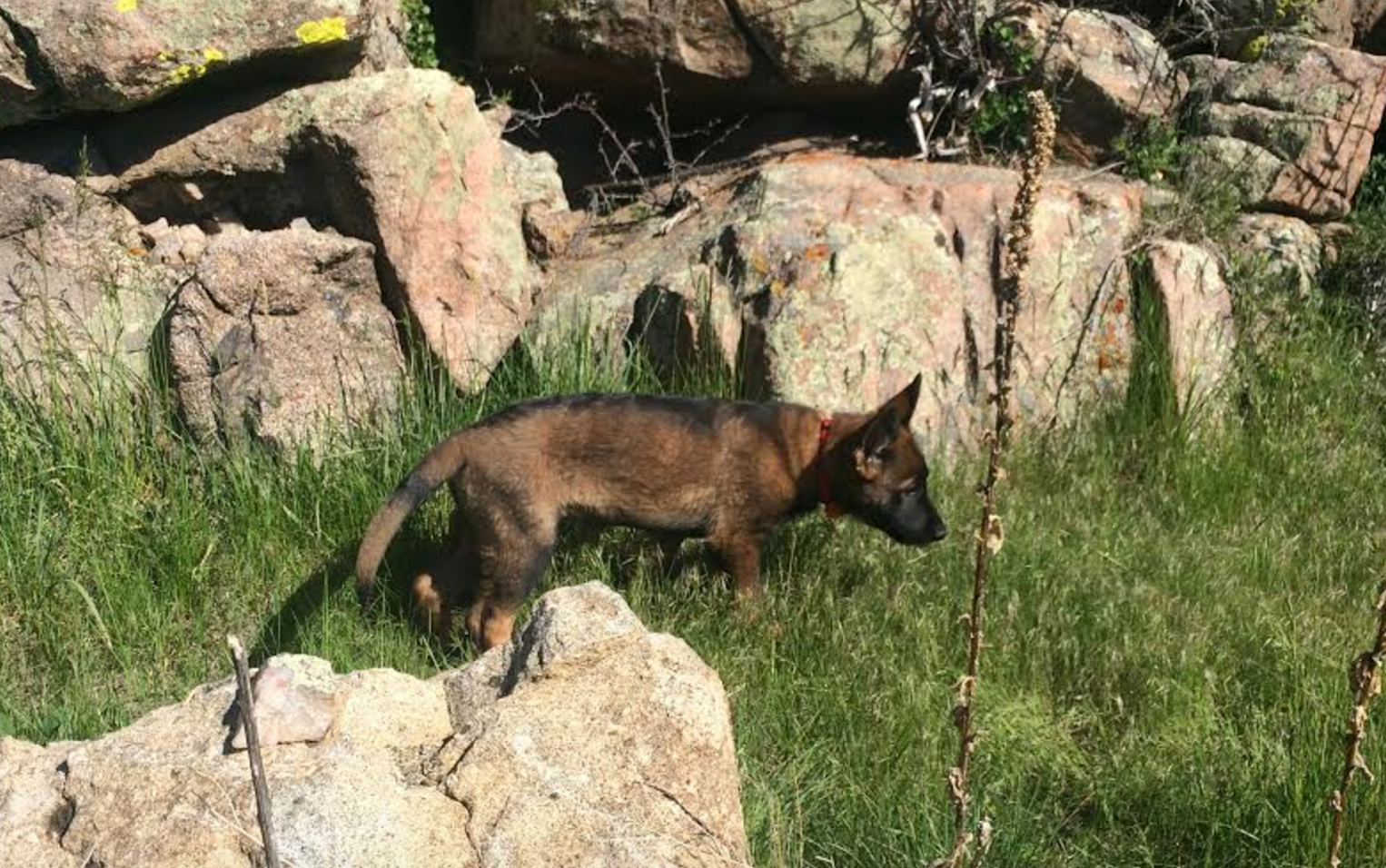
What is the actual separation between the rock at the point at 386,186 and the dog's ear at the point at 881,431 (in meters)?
1.74

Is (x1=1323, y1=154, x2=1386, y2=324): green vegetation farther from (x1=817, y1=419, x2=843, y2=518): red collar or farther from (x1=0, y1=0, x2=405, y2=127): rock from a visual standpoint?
(x1=0, y1=0, x2=405, y2=127): rock

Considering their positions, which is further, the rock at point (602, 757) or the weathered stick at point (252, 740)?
the rock at point (602, 757)

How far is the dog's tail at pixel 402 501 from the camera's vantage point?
535 cm

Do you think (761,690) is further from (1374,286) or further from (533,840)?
(1374,286)

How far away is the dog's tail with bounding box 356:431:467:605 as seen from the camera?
Result: 211 inches

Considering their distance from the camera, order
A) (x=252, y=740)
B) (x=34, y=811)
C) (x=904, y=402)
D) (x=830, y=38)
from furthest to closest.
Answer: (x=830, y=38) < (x=904, y=402) < (x=34, y=811) < (x=252, y=740)

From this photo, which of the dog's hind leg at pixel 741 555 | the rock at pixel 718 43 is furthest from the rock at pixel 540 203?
the dog's hind leg at pixel 741 555

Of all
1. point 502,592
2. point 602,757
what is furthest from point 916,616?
point 602,757

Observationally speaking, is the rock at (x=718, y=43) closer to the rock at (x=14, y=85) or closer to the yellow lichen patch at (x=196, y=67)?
the yellow lichen patch at (x=196, y=67)

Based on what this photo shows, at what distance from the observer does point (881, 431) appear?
20.6 feet

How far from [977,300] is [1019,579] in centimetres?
192

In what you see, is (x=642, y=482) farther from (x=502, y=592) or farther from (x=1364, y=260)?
(x=1364, y=260)

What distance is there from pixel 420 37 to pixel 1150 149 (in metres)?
3.91

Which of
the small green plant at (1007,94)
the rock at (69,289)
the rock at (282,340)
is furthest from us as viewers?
the small green plant at (1007,94)
